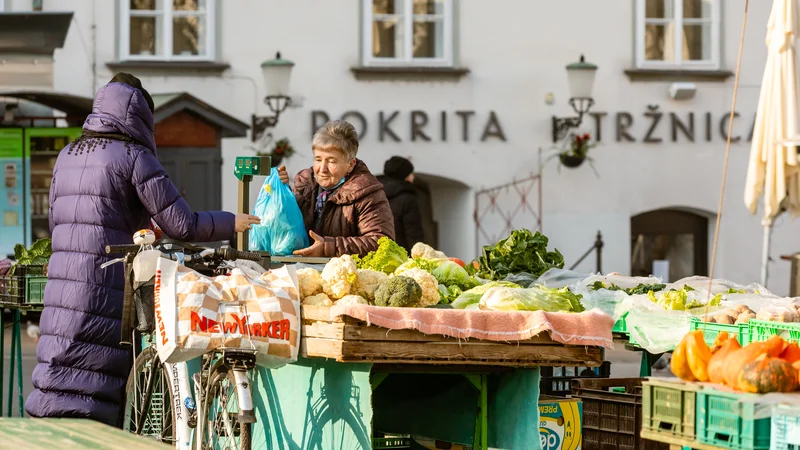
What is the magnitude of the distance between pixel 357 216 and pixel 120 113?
1461 millimetres

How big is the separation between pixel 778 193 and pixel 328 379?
455 cm

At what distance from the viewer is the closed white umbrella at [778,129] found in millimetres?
9719

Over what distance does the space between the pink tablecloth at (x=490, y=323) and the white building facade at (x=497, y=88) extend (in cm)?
1241

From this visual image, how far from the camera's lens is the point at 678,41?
19047 mm

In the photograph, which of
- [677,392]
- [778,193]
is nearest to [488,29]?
[778,193]

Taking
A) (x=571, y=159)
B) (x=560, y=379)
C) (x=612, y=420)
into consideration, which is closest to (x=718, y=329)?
(x=612, y=420)

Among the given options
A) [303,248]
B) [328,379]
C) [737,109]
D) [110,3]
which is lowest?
[328,379]

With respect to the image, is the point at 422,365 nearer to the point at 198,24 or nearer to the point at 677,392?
the point at 677,392

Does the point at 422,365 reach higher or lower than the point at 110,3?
lower

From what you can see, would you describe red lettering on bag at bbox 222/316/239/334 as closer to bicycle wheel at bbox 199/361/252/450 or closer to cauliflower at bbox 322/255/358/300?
bicycle wheel at bbox 199/361/252/450

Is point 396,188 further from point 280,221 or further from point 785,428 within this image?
point 785,428

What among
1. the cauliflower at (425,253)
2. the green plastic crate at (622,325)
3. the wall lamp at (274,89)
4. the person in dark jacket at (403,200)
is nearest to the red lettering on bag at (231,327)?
the cauliflower at (425,253)

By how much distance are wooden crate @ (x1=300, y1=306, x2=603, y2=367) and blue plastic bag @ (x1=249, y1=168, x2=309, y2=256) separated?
155cm

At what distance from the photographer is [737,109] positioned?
18.9 metres
